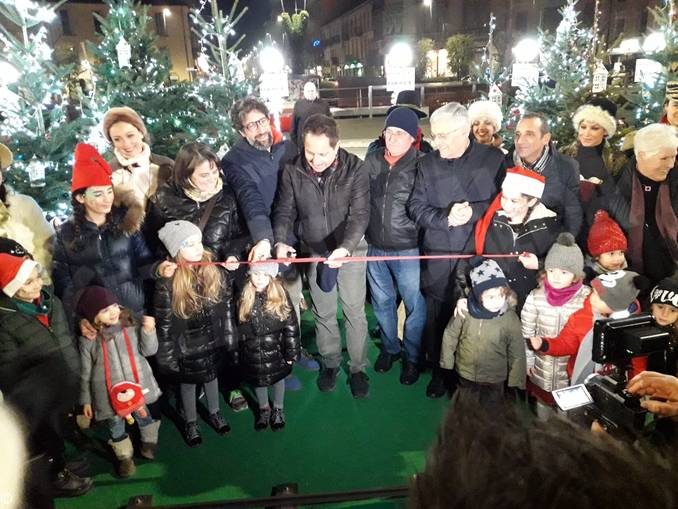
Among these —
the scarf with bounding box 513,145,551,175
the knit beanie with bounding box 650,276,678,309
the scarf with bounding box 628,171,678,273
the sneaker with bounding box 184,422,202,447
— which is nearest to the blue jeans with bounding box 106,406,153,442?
the sneaker with bounding box 184,422,202,447

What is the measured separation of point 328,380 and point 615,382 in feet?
9.36

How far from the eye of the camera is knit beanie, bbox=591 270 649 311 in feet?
10.9

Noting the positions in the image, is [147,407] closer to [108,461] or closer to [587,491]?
[108,461]

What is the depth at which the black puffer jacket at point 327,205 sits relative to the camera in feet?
12.7

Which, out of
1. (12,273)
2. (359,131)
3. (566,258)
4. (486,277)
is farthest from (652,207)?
(359,131)

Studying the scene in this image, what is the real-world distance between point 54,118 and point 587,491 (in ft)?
21.5

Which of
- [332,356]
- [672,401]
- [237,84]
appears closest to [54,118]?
[237,84]

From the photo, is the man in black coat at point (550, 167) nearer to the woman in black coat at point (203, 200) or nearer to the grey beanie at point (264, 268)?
the grey beanie at point (264, 268)

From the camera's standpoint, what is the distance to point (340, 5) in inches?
2586

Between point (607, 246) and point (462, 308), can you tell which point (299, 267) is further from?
point (607, 246)

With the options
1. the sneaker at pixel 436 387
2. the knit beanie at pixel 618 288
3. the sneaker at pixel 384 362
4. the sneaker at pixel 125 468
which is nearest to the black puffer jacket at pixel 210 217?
the sneaker at pixel 125 468

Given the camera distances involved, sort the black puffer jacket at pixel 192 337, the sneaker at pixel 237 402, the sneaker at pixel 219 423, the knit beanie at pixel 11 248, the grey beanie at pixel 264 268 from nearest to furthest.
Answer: the knit beanie at pixel 11 248 → the black puffer jacket at pixel 192 337 → the grey beanie at pixel 264 268 → the sneaker at pixel 219 423 → the sneaker at pixel 237 402

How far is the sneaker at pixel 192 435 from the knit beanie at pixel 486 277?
7.52 ft

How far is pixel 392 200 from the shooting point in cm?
403
